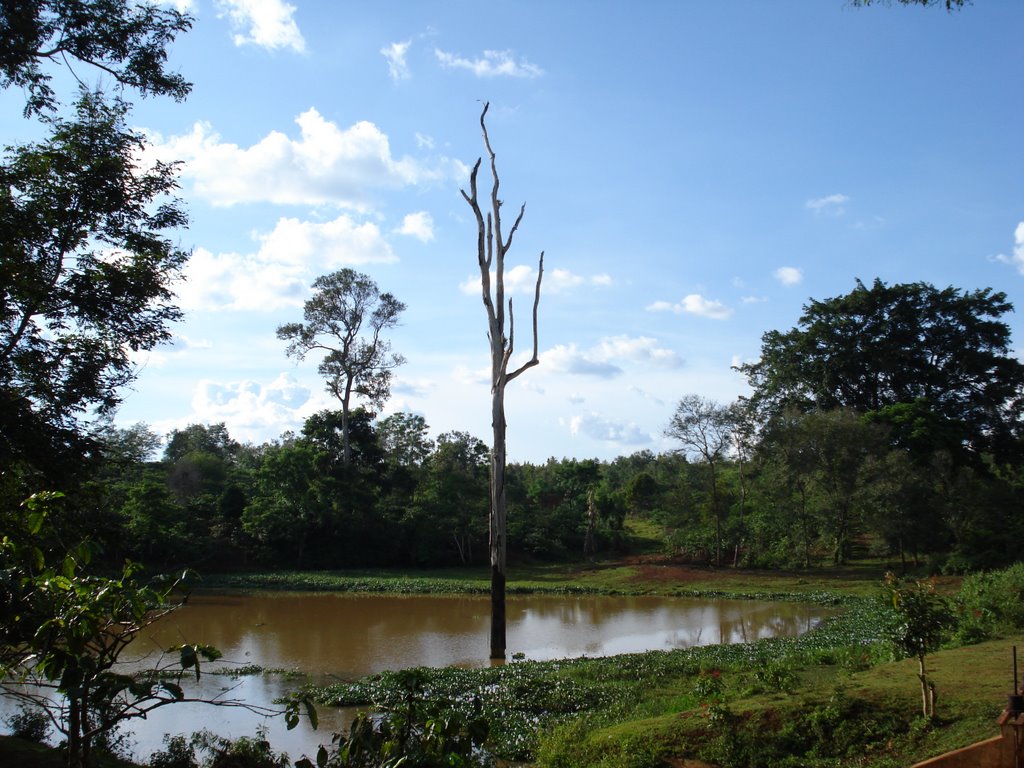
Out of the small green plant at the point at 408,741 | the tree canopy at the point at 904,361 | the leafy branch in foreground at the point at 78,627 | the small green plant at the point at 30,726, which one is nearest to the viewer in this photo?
the leafy branch in foreground at the point at 78,627

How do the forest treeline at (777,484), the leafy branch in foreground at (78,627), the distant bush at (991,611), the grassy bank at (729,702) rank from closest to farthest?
the leafy branch in foreground at (78,627) → the grassy bank at (729,702) → the distant bush at (991,611) → the forest treeline at (777,484)

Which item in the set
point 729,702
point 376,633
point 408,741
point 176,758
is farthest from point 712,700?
point 376,633

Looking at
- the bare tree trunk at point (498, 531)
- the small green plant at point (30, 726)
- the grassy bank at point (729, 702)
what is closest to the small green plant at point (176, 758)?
the grassy bank at point (729, 702)

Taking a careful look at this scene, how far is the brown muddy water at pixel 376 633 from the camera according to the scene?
436 inches

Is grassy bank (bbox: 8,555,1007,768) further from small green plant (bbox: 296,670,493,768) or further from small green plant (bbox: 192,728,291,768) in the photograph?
small green plant (bbox: 192,728,291,768)

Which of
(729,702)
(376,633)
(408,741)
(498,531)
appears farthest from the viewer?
(376,633)

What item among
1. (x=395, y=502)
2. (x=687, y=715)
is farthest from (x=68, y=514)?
(x=395, y=502)

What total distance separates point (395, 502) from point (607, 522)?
12941 millimetres

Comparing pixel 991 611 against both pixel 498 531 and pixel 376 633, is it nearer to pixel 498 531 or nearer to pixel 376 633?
pixel 498 531

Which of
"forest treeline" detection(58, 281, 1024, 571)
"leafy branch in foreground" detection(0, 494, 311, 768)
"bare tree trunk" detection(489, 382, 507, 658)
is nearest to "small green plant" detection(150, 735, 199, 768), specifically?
"leafy branch in foreground" detection(0, 494, 311, 768)

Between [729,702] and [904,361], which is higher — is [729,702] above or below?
below

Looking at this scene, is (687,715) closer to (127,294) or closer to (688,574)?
(127,294)

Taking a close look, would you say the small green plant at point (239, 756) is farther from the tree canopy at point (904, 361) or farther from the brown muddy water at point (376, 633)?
the tree canopy at point (904, 361)

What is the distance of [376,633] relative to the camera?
19391 mm
